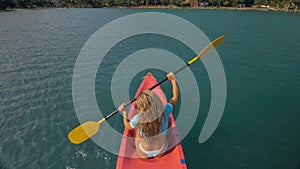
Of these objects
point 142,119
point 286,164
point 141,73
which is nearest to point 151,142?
point 142,119

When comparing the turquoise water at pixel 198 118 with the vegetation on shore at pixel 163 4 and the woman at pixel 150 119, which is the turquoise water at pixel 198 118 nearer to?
the woman at pixel 150 119

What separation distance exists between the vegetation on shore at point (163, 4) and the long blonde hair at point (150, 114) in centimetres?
7506

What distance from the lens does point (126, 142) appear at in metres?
4.64

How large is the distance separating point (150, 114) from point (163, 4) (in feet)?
324

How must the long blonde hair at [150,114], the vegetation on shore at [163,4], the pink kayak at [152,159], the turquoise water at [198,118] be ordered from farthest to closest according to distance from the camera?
1. the vegetation on shore at [163,4]
2. the turquoise water at [198,118]
3. the pink kayak at [152,159]
4. the long blonde hair at [150,114]

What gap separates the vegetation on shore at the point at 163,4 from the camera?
66.5 meters

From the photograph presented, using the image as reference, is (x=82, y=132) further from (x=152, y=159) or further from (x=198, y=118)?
(x=198, y=118)

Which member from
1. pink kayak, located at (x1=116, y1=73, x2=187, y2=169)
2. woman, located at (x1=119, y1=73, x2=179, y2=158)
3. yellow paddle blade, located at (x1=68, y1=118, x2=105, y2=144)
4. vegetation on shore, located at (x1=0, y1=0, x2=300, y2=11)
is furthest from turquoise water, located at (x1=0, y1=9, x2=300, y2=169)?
vegetation on shore, located at (x1=0, y1=0, x2=300, y2=11)

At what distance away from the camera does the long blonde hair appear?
10.5 feet

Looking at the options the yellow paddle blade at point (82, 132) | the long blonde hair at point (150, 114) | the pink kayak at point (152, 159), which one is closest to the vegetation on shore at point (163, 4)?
the pink kayak at point (152, 159)

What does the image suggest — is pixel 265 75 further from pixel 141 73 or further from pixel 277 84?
pixel 141 73

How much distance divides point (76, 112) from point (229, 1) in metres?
90.0

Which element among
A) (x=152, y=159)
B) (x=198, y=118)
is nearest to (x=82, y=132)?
(x=152, y=159)

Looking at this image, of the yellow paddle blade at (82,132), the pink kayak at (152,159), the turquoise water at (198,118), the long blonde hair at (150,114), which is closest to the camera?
the long blonde hair at (150,114)
